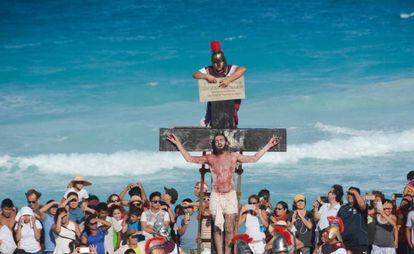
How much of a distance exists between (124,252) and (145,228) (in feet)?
2.87

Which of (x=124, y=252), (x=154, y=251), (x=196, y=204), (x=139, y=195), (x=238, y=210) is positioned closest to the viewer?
(x=238, y=210)

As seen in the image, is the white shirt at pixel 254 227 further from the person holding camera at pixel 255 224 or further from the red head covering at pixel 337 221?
the red head covering at pixel 337 221

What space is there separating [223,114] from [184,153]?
1001 millimetres

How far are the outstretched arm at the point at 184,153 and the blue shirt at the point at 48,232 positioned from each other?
17.1 feet

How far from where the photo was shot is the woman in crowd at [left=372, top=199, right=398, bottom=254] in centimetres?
1797

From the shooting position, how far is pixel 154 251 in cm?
1479

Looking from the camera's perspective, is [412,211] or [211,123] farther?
[412,211]

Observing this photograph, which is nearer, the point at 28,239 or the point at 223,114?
the point at 223,114

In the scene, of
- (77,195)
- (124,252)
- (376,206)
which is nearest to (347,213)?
(376,206)

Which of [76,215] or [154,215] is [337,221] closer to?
[154,215]

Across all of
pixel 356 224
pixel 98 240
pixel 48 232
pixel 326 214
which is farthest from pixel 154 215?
pixel 356 224

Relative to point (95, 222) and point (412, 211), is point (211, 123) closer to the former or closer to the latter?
point (95, 222)

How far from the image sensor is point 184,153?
13.5 meters

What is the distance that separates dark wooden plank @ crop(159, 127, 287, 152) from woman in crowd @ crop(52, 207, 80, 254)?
4293 mm
